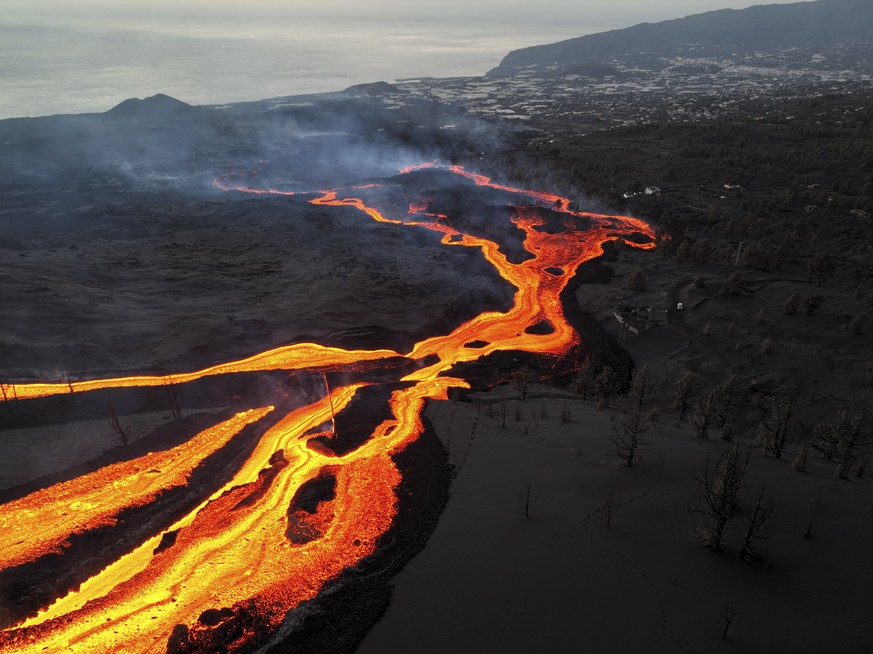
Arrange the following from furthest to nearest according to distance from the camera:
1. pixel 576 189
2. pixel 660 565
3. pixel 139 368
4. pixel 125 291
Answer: pixel 576 189 → pixel 125 291 → pixel 139 368 → pixel 660 565

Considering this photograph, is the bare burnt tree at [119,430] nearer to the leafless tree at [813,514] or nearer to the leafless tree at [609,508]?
the leafless tree at [609,508]

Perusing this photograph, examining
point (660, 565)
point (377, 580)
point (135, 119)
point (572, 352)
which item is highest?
point (135, 119)

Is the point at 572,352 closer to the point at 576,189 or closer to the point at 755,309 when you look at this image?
the point at 755,309

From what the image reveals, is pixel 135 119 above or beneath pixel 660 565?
above

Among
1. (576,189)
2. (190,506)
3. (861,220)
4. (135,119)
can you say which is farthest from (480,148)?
(190,506)

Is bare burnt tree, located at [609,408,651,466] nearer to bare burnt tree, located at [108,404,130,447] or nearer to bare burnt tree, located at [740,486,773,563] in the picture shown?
bare burnt tree, located at [740,486,773,563]

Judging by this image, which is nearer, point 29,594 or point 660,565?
point 660,565

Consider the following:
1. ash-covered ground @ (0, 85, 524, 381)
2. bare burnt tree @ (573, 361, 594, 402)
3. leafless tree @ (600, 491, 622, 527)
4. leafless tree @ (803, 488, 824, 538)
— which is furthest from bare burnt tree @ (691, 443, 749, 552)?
ash-covered ground @ (0, 85, 524, 381)
